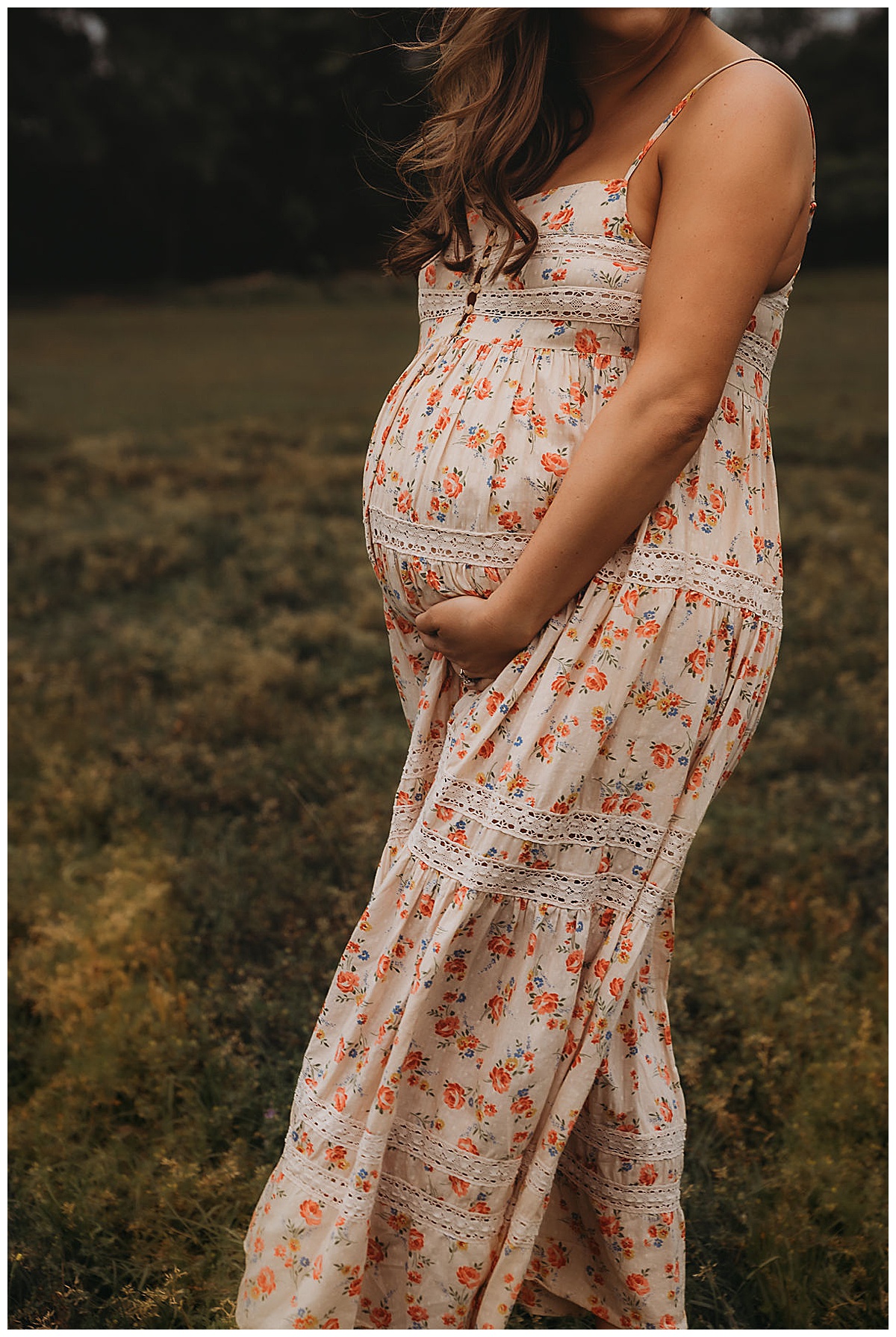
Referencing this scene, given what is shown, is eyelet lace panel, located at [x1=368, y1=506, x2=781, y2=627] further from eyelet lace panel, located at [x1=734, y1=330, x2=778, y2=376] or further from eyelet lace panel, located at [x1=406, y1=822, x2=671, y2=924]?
eyelet lace panel, located at [x1=406, y1=822, x2=671, y2=924]

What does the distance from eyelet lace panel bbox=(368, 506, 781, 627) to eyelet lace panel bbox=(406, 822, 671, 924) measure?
423 millimetres

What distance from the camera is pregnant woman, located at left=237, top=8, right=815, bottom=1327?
1.48 m

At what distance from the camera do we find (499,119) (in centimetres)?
162

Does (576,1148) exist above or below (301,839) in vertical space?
above

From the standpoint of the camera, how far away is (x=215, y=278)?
50.8 ft

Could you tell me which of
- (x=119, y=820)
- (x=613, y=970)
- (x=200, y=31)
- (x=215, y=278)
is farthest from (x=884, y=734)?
(x=200, y=31)

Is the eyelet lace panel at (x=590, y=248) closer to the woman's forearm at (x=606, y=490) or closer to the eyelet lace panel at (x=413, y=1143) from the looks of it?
the woman's forearm at (x=606, y=490)

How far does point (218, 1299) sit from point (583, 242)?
1909 millimetres

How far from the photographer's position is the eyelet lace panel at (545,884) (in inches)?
62.4

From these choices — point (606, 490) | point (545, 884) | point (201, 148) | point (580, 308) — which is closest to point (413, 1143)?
point (545, 884)

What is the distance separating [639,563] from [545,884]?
1.57ft

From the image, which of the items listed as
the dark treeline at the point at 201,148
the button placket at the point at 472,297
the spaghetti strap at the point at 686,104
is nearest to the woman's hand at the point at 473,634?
the button placket at the point at 472,297

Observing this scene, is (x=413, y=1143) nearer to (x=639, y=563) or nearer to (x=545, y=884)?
(x=545, y=884)

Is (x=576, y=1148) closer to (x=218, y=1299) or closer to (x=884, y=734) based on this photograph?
(x=218, y=1299)
